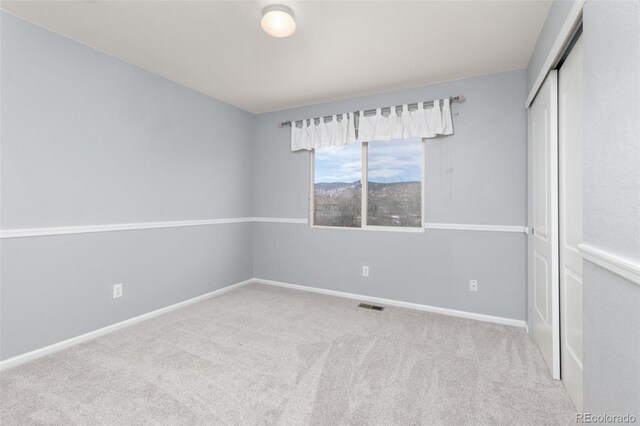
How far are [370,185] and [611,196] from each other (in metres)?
2.56

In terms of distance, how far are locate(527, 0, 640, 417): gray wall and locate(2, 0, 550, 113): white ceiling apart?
1056 mm

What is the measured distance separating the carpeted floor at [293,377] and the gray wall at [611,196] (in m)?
0.66

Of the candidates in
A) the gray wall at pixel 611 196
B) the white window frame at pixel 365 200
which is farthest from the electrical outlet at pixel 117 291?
the gray wall at pixel 611 196

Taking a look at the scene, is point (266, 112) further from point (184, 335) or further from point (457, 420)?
point (457, 420)

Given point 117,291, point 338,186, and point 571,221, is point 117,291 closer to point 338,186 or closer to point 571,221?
point 338,186

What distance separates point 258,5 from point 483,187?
2.50 m

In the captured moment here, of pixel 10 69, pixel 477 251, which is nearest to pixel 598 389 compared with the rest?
pixel 477 251

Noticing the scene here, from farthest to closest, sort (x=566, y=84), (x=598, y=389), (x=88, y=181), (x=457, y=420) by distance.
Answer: (x=88, y=181) < (x=566, y=84) < (x=457, y=420) < (x=598, y=389)

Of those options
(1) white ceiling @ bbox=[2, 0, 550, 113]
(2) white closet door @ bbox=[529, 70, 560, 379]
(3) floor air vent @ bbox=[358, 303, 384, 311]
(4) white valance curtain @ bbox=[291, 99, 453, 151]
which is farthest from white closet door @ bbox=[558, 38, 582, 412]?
(3) floor air vent @ bbox=[358, 303, 384, 311]

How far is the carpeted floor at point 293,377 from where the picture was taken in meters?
1.53

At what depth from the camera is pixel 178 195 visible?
3154 millimetres

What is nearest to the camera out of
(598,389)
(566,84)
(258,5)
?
(598,389)

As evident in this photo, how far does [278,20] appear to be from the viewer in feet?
6.29

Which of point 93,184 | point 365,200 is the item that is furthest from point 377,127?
point 93,184
